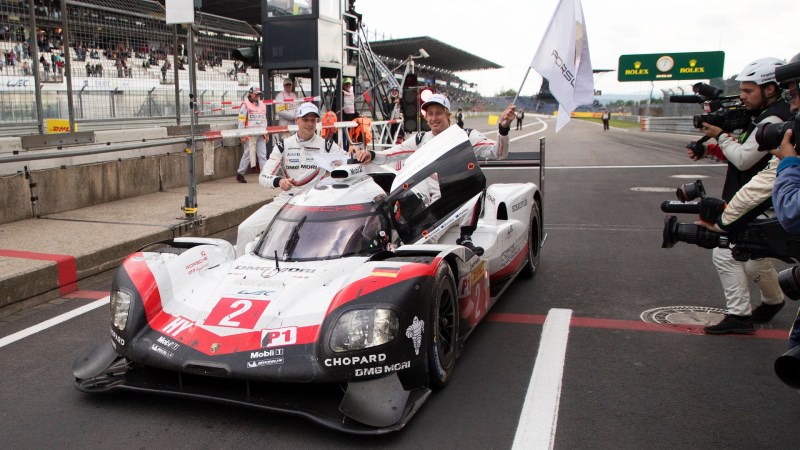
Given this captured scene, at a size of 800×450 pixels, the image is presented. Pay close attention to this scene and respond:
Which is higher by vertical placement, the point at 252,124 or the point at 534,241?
the point at 252,124

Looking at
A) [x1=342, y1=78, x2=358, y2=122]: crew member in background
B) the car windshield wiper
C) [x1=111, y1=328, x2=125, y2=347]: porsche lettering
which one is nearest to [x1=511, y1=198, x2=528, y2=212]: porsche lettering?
the car windshield wiper

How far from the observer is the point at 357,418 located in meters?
3.53

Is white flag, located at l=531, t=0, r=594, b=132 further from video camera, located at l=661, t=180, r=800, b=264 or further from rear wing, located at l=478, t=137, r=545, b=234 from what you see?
video camera, located at l=661, t=180, r=800, b=264

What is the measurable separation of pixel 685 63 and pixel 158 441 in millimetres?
60884

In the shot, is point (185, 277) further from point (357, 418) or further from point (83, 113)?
point (83, 113)

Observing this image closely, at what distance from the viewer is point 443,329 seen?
4387mm

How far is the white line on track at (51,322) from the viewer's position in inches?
209

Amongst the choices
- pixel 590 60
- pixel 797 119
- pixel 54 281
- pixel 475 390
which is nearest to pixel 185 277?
pixel 475 390

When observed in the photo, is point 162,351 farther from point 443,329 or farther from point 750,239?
point 750,239

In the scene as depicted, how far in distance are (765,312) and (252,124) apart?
11.4 metres

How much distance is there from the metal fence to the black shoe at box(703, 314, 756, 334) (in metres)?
8.72

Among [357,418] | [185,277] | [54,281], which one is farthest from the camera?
[54,281]

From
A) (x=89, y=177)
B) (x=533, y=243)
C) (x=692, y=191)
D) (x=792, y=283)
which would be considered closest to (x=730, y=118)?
(x=692, y=191)

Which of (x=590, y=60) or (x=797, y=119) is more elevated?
(x=590, y=60)
